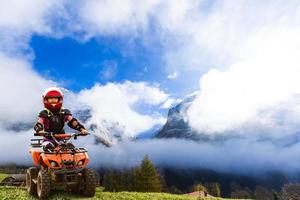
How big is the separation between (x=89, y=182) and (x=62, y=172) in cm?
107

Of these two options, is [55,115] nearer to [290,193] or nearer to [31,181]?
[31,181]

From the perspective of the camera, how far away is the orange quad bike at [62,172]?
15.3 metres

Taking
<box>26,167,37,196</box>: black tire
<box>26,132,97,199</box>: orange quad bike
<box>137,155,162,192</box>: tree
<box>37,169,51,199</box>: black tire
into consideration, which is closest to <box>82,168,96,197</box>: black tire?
<box>26,132,97,199</box>: orange quad bike

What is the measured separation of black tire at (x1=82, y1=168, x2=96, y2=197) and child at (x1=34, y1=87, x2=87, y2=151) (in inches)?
82.8

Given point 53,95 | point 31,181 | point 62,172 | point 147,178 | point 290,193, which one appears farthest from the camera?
point 147,178

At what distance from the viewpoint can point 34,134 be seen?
16547 millimetres

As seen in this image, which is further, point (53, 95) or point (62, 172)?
point (53, 95)

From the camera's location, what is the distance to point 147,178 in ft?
231

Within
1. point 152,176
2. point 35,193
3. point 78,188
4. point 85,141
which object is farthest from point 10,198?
point 152,176

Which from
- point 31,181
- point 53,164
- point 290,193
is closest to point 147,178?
point 290,193

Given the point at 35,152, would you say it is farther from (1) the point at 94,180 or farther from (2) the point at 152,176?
(2) the point at 152,176

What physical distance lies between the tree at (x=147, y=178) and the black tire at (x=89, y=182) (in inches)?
2075

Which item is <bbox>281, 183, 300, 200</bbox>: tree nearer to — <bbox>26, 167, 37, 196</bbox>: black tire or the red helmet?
the red helmet

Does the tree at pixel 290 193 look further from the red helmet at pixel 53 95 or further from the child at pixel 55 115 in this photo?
the red helmet at pixel 53 95
